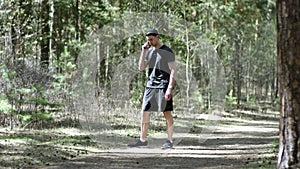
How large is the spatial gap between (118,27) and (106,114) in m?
6.28

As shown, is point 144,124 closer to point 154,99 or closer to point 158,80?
point 154,99

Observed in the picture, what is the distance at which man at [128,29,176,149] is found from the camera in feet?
29.7

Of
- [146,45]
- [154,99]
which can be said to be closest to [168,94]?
[154,99]

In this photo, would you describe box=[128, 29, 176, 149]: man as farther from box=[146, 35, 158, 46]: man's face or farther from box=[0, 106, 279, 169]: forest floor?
box=[0, 106, 279, 169]: forest floor

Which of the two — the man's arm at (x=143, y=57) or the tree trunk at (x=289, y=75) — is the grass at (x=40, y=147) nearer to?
the man's arm at (x=143, y=57)

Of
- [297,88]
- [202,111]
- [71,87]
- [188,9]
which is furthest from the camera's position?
[202,111]

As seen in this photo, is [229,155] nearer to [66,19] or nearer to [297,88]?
[297,88]

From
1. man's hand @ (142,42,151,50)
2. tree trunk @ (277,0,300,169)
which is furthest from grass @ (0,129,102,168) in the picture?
tree trunk @ (277,0,300,169)

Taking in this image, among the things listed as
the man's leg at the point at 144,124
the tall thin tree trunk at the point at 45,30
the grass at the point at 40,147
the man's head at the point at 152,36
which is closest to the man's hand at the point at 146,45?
the man's head at the point at 152,36

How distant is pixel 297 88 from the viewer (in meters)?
5.41

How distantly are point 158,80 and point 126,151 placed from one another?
1.38m

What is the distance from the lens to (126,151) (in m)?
8.81

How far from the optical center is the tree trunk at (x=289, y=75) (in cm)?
535

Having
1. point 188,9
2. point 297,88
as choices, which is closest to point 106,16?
point 188,9
